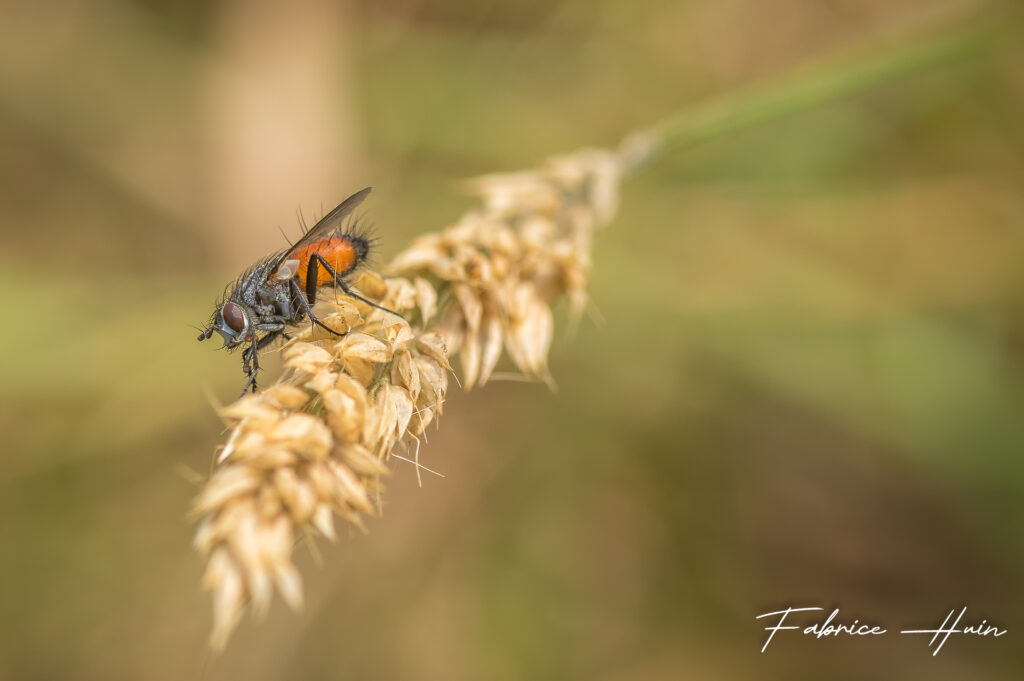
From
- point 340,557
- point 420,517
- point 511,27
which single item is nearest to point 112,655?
point 340,557

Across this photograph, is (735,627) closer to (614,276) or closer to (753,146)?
(614,276)

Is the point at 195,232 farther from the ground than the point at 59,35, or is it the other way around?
the point at 59,35

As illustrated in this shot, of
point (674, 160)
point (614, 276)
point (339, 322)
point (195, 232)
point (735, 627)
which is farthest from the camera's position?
point (195, 232)

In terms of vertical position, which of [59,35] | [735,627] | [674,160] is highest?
[59,35]

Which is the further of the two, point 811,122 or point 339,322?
point 811,122
